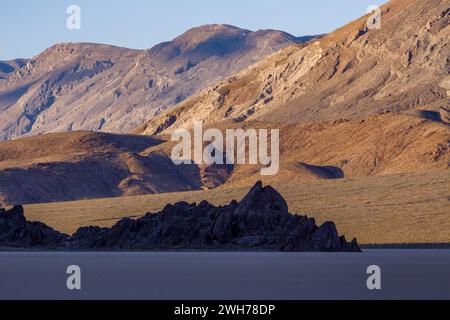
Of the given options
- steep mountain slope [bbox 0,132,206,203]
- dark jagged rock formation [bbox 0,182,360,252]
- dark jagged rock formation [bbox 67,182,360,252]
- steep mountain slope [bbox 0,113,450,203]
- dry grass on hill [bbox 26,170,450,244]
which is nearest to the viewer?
dark jagged rock formation [bbox 67,182,360,252]

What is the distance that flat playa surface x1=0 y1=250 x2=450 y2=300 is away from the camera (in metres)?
41.0

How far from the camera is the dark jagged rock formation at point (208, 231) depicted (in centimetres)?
8088

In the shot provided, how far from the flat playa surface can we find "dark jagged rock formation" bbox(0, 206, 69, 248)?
1434cm

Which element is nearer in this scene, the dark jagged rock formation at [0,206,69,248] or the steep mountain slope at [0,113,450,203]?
the dark jagged rock formation at [0,206,69,248]

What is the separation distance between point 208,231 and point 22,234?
16.9 metres

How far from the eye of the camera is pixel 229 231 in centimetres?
8394

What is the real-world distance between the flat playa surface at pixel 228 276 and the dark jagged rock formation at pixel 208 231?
4.12 meters

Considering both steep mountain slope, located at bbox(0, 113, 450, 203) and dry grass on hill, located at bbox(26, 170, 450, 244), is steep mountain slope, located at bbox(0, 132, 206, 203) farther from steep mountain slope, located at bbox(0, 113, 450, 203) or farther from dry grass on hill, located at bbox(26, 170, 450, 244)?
dry grass on hill, located at bbox(26, 170, 450, 244)

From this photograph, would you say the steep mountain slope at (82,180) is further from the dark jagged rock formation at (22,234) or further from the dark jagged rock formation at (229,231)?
the dark jagged rock formation at (229,231)

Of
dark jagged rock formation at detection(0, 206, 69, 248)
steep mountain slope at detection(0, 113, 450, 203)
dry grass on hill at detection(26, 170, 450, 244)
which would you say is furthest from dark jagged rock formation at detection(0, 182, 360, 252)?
steep mountain slope at detection(0, 113, 450, 203)

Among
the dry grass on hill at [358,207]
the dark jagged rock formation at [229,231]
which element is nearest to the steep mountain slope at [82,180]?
the dry grass on hill at [358,207]
